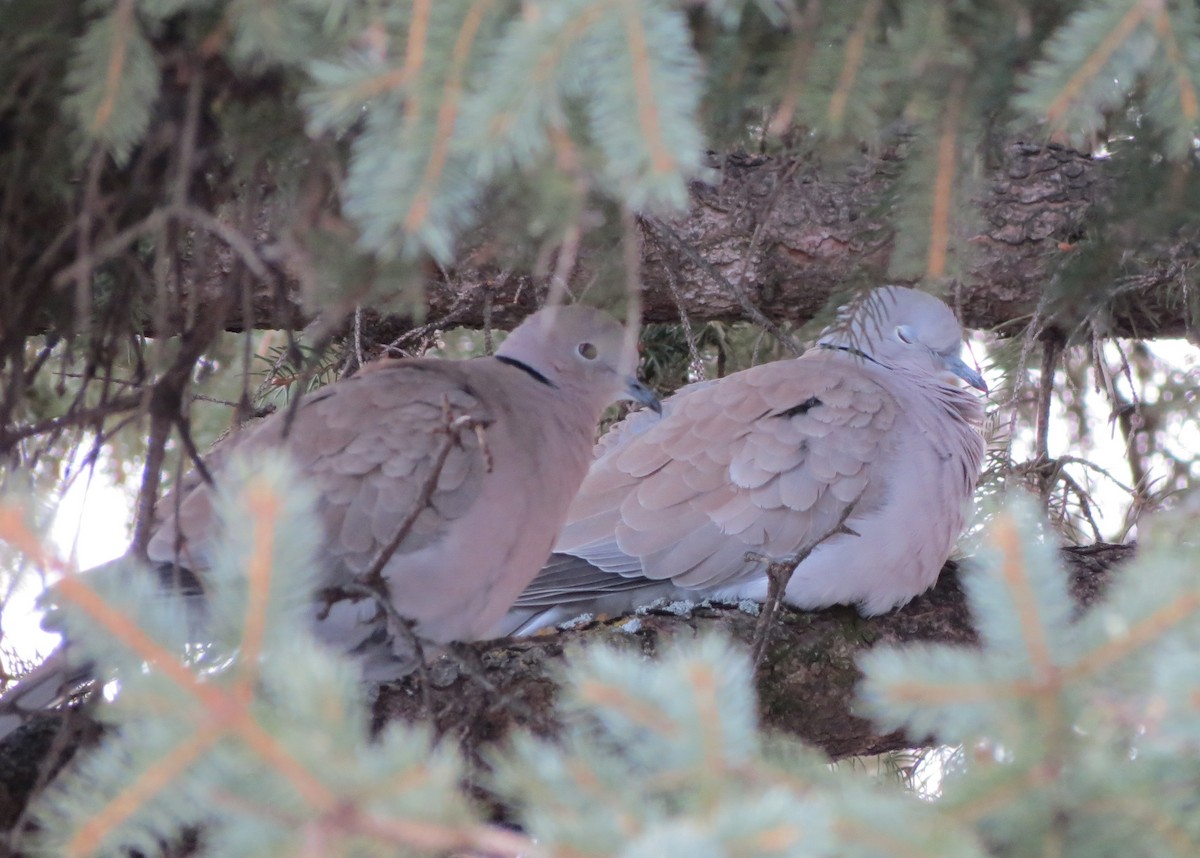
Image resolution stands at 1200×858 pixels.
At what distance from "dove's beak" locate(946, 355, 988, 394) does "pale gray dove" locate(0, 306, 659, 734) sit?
1791 millimetres

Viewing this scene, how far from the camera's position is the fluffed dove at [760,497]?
396 cm

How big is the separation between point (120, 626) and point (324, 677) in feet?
0.68

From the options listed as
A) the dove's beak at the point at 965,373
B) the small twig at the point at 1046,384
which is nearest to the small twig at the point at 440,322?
the dove's beak at the point at 965,373

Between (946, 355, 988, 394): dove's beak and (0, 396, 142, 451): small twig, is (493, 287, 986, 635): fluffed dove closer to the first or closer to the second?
(946, 355, 988, 394): dove's beak

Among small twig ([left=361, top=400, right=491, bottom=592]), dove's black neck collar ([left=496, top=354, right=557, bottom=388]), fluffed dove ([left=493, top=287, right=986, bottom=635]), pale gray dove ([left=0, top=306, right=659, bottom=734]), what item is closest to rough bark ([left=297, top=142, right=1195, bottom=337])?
fluffed dove ([left=493, top=287, right=986, bottom=635])

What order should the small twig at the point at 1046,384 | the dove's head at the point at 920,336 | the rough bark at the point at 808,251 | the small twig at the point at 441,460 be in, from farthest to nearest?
the dove's head at the point at 920,336
the small twig at the point at 1046,384
the rough bark at the point at 808,251
the small twig at the point at 441,460

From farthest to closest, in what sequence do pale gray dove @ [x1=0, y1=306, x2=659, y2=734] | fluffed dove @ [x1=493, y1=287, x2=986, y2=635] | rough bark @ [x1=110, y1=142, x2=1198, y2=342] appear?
1. fluffed dove @ [x1=493, y1=287, x2=986, y2=635]
2. rough bark @ [x1=110, y1=142, x2=1198, y2=342]
3. pale gray dove @ [x1=0, y1=306, x2=659, y2=734]

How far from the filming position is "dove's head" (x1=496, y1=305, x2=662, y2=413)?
3.26m

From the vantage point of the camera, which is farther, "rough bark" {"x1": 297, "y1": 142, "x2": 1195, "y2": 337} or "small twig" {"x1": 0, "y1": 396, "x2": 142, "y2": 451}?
"rough bark" {"x1": 297, "y1": 142, "x2": 1195, "y2": 337}

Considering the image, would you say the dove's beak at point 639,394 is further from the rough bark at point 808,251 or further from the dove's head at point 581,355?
the rough bark at point 808,251

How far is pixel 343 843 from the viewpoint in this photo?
3.47ft

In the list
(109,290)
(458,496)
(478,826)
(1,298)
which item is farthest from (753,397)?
(478,826)

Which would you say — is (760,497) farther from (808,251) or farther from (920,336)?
(920,336)

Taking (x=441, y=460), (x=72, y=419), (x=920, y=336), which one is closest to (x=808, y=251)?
(x=920, y=336)
